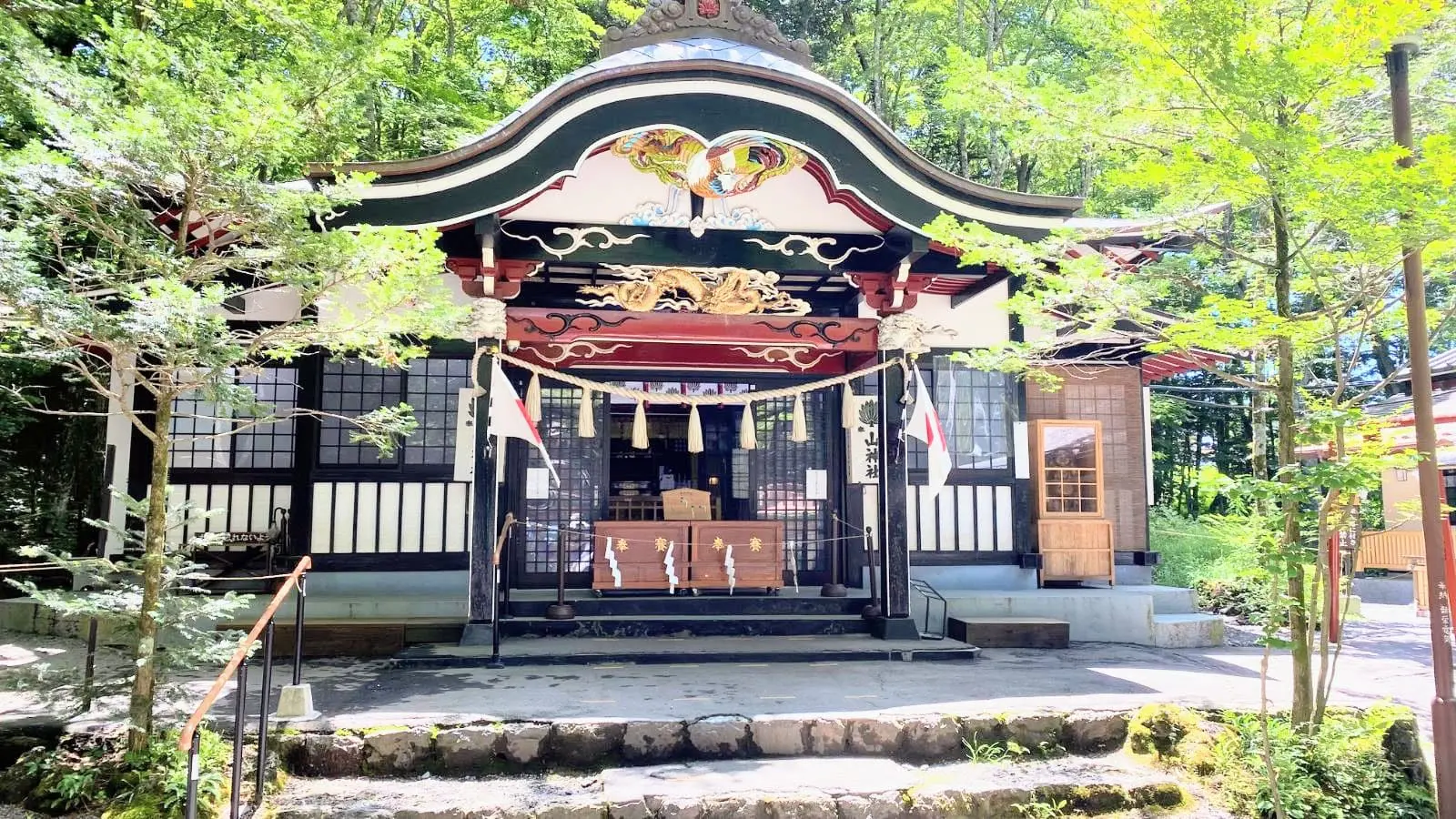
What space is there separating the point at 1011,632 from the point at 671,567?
3656 millimetres

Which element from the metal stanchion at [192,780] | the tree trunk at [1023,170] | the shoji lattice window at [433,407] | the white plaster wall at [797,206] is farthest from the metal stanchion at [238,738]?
the tree trunk at [1023,170]

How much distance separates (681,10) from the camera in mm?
8500

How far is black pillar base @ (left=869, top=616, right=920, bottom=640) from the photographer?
28.5ft

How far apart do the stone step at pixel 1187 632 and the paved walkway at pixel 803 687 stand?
795 millimetres

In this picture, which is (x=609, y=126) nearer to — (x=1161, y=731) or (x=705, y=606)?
(x=705, y=606)

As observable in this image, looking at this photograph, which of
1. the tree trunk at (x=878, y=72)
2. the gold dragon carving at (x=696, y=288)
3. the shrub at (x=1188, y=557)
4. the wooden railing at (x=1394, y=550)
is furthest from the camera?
the tree trunk at (x=878, y=72)

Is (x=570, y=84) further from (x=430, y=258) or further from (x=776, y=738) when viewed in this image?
(x=776, y=738)

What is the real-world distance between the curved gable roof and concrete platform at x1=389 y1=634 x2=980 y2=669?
380 centimetres

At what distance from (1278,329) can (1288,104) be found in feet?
4.95

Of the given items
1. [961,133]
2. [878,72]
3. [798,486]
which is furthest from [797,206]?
[961,133]

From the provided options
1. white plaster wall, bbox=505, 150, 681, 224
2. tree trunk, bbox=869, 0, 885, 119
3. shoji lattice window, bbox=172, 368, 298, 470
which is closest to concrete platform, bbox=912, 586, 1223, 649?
white plaster wall, bbox=505, 150, 681, 224

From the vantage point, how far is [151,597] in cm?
502

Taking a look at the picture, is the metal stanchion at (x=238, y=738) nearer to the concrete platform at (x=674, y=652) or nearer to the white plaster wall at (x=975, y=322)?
the concrete platform at (x=674, y=652)

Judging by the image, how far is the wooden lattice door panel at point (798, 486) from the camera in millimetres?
10867
